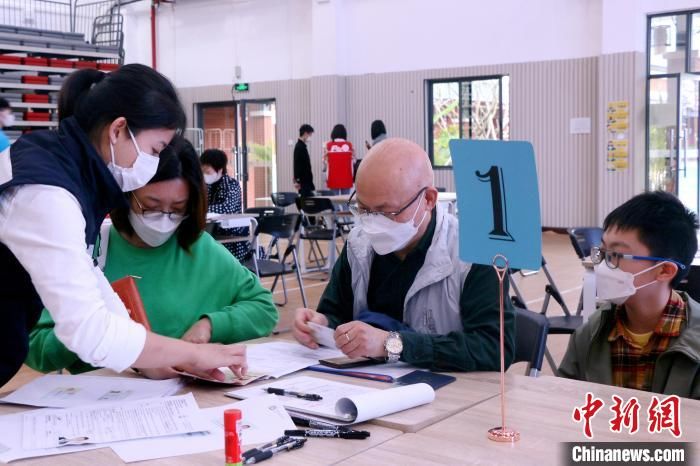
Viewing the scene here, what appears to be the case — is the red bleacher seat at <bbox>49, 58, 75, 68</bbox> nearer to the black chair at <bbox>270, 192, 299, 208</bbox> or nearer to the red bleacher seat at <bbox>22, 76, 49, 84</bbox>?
the red bleacher seat at <bbox>22, 76, 49, 84</bbox>

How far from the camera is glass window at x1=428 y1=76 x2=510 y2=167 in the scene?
1246 cm

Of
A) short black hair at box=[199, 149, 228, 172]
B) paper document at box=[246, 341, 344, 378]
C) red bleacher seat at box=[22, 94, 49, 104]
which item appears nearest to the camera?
paper document at box=[246, 341, 344, 378]

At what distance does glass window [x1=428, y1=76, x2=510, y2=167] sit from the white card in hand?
33.7ft

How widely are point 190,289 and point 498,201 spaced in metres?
1.25

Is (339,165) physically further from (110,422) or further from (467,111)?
(110,422)

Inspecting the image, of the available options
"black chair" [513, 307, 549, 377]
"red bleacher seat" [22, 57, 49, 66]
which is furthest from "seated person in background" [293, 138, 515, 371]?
"red bleacher seat" [22, 57, 49, 66]

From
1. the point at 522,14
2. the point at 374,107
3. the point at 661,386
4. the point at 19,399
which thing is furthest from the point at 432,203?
the point at 374,107

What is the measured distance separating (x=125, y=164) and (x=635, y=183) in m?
10.3

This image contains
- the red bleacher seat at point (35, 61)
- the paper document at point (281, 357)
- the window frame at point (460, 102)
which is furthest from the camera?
the red bleacher seat at point (35, 61)

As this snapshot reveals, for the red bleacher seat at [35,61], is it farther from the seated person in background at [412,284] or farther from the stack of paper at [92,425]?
the stack of paper at [92,425]

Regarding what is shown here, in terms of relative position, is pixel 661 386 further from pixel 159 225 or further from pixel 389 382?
pixel 159 225

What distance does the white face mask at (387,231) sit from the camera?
2.24 metres

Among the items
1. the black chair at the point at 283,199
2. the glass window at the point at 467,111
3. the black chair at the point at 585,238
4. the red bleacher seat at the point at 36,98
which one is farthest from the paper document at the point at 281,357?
the red bleacher seat at the point at 36,98

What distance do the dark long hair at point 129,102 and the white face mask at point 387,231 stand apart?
64 centimetres
